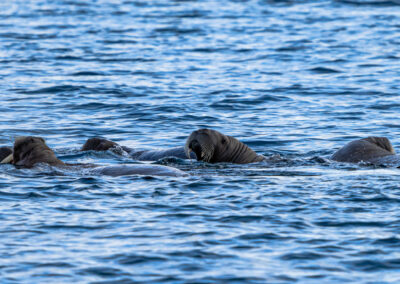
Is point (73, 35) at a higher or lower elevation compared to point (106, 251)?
higher

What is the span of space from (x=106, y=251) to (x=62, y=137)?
28.4 ft

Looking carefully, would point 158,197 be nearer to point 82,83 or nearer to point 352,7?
point 82,83

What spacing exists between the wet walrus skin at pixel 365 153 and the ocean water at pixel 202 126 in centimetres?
50

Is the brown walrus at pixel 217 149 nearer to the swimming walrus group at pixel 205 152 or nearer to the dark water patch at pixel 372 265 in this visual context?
the swimming walrus group at pixel 205 152

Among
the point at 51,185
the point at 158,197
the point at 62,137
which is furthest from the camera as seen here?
the point at 62,137

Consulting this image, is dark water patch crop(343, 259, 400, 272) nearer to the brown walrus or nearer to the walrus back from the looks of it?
the walrus back

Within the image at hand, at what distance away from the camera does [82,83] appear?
79.0 ft

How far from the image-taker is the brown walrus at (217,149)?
13.8m

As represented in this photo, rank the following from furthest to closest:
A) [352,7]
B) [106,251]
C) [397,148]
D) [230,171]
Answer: [352,7]
[397,148]
[230,171]
[106,251]

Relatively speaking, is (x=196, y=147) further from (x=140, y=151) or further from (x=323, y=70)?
(x=323, y=70)

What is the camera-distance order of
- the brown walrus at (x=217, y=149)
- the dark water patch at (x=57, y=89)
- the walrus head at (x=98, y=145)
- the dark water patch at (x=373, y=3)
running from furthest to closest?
1. the dark water patch at (x=373, y=3)
2. the dark water patch at (x=57, y=89)
3. the walrus head at (x=98, y=145)
4. the brown walrus at (x=217, y=149)

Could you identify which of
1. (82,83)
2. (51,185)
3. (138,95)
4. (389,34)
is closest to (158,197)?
(51,185)

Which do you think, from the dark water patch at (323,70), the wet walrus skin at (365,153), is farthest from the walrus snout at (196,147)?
the dark water patch at (323,70)

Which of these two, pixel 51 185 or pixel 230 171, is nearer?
pixel 51 185
